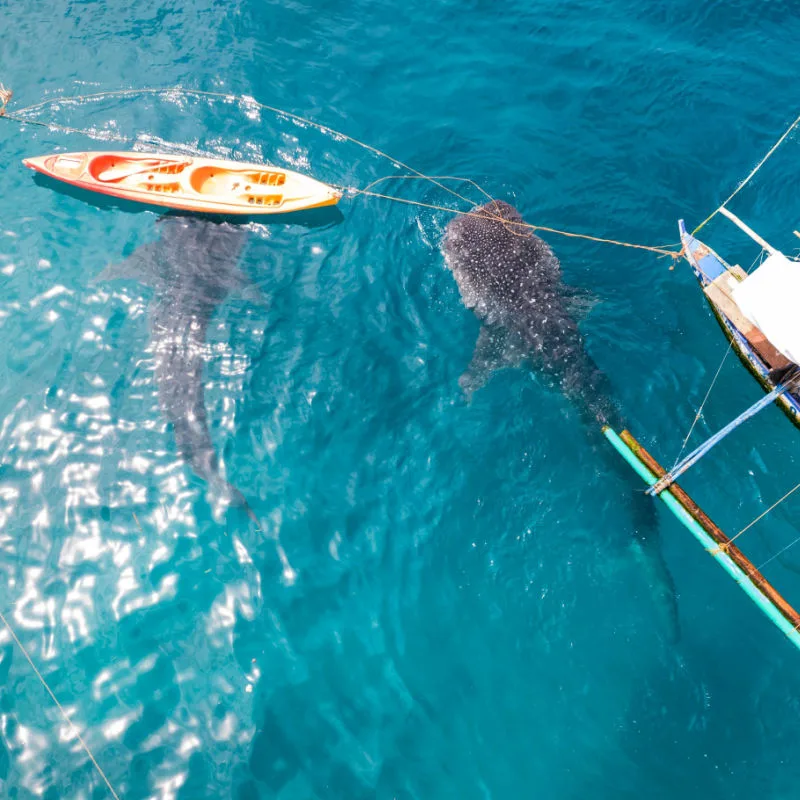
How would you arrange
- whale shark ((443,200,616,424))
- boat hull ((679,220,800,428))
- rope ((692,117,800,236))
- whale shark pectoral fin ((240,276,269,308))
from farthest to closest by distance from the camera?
rope ((692,117,800,236))
whale shark pectoral fin ((240,276,269,308))
whale shark ((443,200,616,424))
boat hull ((679,220,800,428))

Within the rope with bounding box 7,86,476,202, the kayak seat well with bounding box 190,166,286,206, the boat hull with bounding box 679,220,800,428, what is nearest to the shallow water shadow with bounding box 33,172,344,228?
the kayak seat well with bounding box 190,166,286,206

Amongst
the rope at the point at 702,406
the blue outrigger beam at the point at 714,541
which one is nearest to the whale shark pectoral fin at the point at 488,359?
the blue outrigger beam at the point at 714,541

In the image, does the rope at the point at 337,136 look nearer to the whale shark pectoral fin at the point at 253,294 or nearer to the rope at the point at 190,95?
the rope at the point at 190,95

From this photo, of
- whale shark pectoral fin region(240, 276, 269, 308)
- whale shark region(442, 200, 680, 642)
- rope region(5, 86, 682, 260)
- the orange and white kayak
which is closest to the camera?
whale shark region(442, 200, 680, 642)

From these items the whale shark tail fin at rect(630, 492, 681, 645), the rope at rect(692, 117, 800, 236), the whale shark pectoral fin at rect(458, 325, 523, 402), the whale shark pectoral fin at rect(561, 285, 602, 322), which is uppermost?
the rope at rect(692, 117, 800, 236)

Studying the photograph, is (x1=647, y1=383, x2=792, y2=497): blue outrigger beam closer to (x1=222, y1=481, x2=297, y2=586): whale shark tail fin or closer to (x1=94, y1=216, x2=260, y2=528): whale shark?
(x1=222, y1=481, x2=297, y2=586): whale shark tail fin

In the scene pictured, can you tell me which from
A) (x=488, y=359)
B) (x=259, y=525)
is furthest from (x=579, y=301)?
(x=259, y=525)
